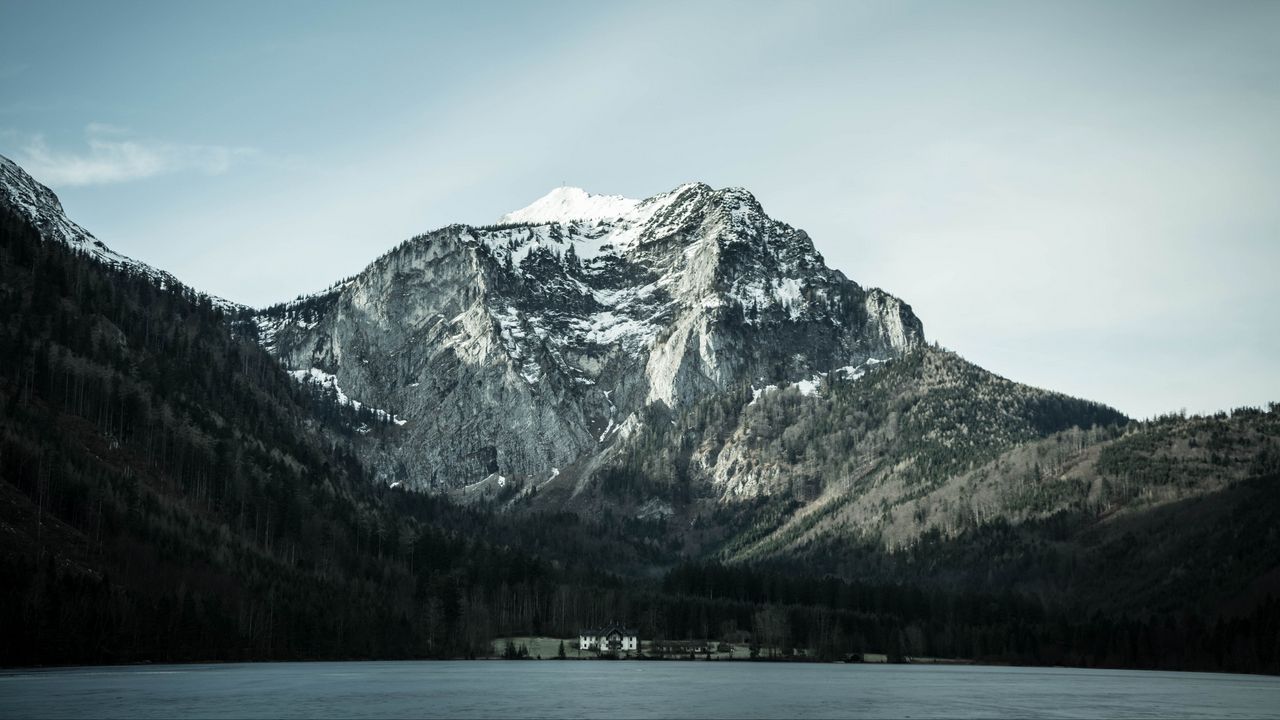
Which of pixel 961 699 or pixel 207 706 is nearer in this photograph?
pixel 207 706

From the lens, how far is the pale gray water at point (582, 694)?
10644 centimetres

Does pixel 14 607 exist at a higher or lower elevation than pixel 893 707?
higher

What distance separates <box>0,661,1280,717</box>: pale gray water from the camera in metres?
106

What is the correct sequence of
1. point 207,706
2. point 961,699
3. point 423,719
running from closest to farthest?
point 423,719
point 207,706
point 961,699

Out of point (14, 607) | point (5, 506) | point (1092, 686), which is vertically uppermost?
point (5, 506)

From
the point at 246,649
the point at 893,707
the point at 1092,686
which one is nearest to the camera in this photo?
the point at 893,707

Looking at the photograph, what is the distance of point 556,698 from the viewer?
12350cm

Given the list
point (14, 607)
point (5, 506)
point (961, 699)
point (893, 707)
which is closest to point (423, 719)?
point (893, 707)

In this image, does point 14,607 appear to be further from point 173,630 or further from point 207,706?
point 207,706

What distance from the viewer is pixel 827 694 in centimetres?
13550

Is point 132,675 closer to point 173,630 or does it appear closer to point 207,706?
point 173,630

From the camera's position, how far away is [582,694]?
13038 centimetres

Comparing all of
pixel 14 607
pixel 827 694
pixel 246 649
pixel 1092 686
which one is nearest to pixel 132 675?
pixel 14 607

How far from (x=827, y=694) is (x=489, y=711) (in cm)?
4607
